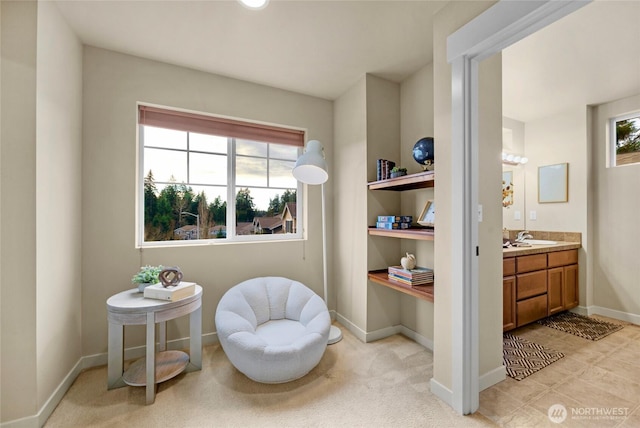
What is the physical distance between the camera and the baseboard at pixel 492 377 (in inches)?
70.4

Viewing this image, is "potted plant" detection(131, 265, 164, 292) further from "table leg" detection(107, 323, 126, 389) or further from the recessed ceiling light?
the recessed ceiling light

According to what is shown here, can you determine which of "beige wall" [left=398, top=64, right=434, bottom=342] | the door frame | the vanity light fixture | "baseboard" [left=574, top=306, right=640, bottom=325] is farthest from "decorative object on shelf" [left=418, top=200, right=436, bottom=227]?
"baseboard" [left=574, top=306, right=640, bottom=325]

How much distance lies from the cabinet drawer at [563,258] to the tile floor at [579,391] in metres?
0.84

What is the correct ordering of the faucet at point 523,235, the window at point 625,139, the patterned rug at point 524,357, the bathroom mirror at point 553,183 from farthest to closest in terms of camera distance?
1. the faucet at point 523,235
2. the bathroom mirror at point 553,183
3. the window at point 625,139
4. the patterned rug at point 524,357

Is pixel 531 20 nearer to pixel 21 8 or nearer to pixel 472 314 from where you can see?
pixel 472 314

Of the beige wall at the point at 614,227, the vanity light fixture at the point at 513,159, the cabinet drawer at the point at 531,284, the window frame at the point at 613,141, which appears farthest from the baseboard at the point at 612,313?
the vanity light fixture at the point at 513,159

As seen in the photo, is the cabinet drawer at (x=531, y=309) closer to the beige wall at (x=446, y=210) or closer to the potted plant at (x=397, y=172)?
the beige wall at (x=446, y=210)

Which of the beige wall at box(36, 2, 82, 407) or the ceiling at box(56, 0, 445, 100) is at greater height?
the ceiling at box(56, 0, 445, 100)

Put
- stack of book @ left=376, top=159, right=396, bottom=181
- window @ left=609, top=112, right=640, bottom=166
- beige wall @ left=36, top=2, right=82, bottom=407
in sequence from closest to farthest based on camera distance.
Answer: beige wall @ left=36, top=2, right=82, bottom=407 < stack of book @ left=376, top=159, right=396, bottom=181 < window @ left=609, top=112, right=640, bottom=166

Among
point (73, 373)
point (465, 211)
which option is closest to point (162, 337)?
point (73, 373)

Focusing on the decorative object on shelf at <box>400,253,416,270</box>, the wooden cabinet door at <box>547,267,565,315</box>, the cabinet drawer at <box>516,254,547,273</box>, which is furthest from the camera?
the wooden cabinet door at <box>547,267,565,315</box>

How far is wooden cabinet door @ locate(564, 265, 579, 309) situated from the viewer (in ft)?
10.2

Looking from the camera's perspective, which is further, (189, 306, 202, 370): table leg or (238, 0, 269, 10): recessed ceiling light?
(189, 306, 202, 370): table leg

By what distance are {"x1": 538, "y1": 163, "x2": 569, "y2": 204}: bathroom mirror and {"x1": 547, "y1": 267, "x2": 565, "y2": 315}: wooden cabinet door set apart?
96 centimetres
